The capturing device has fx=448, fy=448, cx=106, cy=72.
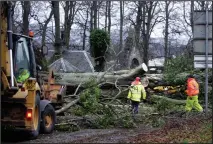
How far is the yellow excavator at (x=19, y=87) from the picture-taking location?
401 inches

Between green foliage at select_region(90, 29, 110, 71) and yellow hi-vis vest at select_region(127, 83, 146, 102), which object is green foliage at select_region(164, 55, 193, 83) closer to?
yellow hi-vis vest at select_region(127, 83, 146, 102)

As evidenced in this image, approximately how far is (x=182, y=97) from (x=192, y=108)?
12.3 feet

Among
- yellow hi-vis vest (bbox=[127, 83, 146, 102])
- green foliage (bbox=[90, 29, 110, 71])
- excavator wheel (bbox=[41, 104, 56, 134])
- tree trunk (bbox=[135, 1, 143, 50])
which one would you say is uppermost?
tree trunk (bbox=[135, 1, 143, 50])

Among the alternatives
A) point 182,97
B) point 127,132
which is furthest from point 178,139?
point 182,97

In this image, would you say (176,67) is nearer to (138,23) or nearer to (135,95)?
(135,95)

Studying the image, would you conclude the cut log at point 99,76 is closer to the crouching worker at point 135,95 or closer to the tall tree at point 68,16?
the crouching worker at point 135,95

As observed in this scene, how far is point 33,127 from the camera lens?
35.2 feet

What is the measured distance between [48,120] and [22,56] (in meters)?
1.96

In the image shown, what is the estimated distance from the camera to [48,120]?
12406 mm

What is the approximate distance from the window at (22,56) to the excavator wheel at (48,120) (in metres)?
1.24

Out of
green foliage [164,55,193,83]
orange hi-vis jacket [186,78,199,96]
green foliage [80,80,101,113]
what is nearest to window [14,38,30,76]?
green foliage [80,80,101,113]

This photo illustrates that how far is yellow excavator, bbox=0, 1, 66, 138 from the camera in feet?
33.4

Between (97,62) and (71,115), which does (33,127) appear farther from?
(97,62)

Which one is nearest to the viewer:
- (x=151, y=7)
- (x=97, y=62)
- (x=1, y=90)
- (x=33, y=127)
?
(x=1, y=90)
